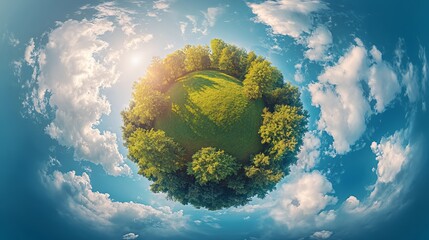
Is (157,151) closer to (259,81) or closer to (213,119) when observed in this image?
(213,119)

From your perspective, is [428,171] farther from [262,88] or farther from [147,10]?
[147,10]

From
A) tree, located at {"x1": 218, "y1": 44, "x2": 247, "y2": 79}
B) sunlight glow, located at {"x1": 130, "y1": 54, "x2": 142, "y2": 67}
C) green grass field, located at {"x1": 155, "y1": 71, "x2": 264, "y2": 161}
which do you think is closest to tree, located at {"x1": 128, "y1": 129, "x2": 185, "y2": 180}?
green grass field, located at {"x1": 155, "y1": 71, "x2": 264, "y2": 161}

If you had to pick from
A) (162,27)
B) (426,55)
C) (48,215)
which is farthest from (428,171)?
(48,215)

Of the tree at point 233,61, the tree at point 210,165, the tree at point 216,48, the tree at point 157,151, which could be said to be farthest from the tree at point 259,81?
the tree at point 157,151

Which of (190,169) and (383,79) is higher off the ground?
(383,79)

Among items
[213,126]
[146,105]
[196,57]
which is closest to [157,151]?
[146,105]
